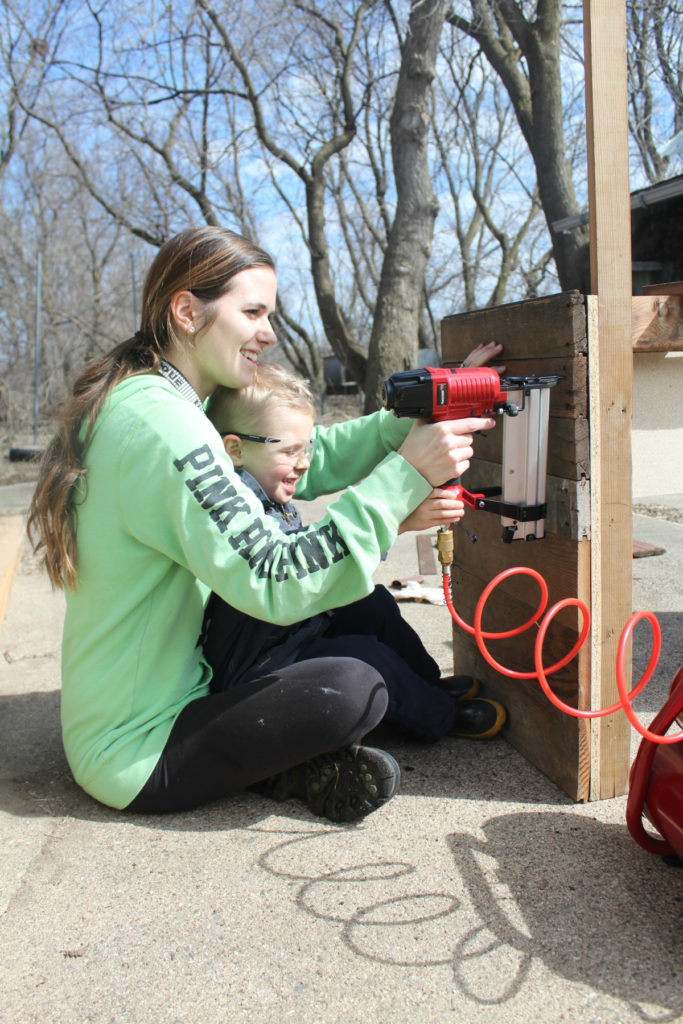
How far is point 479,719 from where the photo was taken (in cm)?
225

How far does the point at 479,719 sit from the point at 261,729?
2.21 ft

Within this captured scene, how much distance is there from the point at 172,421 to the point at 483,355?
80 centimetres

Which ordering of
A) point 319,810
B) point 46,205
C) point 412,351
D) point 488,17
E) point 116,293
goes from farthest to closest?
1. point 116,293
2. point 46,205
3. point 488,17
4. point 412,351
5. point 319,810

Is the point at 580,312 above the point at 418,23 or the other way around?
the other way around

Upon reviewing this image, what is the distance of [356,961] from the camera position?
1457 millimetres

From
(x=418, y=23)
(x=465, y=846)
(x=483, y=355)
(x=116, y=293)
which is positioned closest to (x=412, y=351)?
(x=418, y=23)

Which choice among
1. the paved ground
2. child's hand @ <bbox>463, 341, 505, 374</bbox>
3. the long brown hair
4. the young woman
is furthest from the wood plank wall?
the long brown hair

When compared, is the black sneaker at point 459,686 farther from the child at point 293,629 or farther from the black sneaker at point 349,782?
the black sneaker at point 349,782

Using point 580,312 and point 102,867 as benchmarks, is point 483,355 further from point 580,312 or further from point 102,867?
point 102,867

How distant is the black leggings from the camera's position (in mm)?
1869

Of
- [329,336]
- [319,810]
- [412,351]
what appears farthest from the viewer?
[329,336]

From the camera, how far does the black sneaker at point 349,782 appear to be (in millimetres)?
1905

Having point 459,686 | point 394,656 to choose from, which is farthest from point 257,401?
point 459,686

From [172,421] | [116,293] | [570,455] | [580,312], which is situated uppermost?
[116,293]
